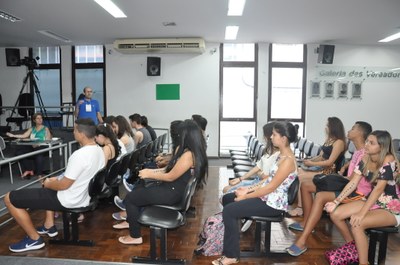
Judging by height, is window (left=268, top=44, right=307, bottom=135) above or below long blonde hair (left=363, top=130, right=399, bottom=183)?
above

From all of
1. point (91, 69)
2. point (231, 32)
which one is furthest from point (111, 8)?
point (91, 69)

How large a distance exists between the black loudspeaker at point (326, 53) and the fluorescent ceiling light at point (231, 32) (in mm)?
2126

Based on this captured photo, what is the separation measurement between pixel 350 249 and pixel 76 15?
207 inches

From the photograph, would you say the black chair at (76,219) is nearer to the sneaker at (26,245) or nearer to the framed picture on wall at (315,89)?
the sneaker at (26,245)

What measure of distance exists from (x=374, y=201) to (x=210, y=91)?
5804mm

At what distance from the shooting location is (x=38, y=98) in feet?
27.0

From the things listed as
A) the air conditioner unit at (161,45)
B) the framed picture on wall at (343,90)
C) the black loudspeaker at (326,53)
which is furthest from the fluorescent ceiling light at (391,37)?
the air conditioner unit at (161,45)

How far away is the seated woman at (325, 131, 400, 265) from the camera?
2.38 meters

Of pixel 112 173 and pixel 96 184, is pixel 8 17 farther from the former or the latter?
pixel 96 184

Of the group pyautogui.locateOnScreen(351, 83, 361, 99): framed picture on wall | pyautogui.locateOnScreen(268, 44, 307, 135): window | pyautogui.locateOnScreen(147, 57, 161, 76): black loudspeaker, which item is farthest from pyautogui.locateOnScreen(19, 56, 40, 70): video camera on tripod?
pyautogui.locateOnScreen(351, 83, 361, 99): framed picture on wall

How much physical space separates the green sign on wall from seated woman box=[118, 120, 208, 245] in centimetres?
528

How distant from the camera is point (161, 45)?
7.21 meters

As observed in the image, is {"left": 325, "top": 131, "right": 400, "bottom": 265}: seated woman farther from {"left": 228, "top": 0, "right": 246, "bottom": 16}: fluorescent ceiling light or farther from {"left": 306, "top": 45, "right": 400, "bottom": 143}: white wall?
{"left": 306, "top": 45, "right": 400, "bottom": 143}: white wall

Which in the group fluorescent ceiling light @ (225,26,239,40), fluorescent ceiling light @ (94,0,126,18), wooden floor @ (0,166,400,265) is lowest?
wooden floor @ (0,166,400,265)
